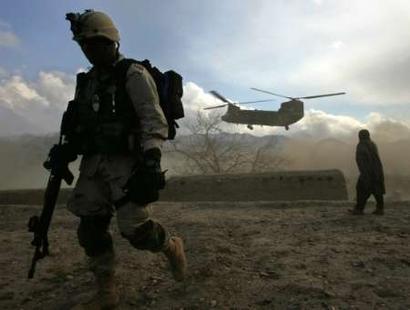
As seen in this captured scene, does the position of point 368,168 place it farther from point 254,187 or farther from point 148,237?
point 148,237

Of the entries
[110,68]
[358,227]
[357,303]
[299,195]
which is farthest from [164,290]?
[299,195]

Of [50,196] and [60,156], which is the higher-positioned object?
[60,156]

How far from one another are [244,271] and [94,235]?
146cm

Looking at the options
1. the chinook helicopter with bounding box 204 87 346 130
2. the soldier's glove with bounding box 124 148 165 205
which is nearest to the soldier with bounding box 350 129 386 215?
the soldier's glove with bounding box 124 148 165 205

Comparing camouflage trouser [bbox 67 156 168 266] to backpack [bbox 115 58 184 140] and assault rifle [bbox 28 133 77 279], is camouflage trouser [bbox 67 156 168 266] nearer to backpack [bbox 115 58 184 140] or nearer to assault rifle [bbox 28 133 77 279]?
assault rifle [bbox 28 133 77 279]

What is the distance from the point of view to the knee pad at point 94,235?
3.51 meters

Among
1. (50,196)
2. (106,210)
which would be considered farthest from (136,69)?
(50,196)

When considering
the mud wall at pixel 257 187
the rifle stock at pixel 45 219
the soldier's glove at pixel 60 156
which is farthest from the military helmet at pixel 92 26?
the mud wall at pixel 257 187

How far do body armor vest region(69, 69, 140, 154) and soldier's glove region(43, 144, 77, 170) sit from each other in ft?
0.27

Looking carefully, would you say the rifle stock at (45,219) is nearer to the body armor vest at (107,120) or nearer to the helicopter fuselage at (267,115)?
the body armor vest at (107,120)

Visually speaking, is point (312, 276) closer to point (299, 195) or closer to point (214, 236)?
point (214, 236)

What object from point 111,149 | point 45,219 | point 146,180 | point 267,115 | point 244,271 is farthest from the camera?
point 267,115

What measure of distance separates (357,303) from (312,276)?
2.18 ft

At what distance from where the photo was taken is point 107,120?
342cm
